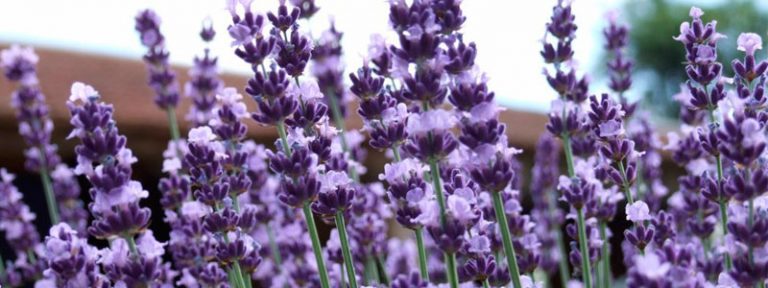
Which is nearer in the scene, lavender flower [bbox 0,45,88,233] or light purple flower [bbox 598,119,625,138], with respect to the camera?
light purple flower [bbox 598,119,625,138]

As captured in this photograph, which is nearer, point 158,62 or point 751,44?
point 751,44

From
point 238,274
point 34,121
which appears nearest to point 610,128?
point 238,274

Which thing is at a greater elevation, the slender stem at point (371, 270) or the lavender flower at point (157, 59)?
the lavender flower at point (157, 59)

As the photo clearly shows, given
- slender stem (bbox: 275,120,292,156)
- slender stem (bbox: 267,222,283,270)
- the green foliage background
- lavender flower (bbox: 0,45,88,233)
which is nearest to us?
slender stem (bbox: 275,120,292,156)

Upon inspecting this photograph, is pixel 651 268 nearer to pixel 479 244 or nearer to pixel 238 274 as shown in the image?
pixel 479 244

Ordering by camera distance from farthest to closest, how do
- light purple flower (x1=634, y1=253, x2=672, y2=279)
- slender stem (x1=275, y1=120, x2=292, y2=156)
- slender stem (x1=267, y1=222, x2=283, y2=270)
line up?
1. slender stem (x1=267, y1=222, x2=283, y2=270)
2. slender stem (x1=275, y1=120, x2=292, y2=156)
3. light purple flower (x1=634, y1=253, x2=672, y2=279)

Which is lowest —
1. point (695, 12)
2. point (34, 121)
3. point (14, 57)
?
point (695, 12)

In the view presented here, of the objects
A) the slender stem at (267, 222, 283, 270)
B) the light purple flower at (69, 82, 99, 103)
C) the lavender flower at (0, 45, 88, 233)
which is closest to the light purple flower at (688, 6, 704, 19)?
the light purple flower at (69, 82, 99, 103)

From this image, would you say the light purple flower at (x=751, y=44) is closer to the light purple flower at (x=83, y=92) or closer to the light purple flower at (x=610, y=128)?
the light purple flower at (x=610, y=128)

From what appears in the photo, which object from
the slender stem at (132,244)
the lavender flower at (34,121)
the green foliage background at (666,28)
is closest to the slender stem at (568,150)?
the slender stem at (132,244)

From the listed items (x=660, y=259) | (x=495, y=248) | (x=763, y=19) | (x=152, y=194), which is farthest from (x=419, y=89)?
(x=763, y=19)

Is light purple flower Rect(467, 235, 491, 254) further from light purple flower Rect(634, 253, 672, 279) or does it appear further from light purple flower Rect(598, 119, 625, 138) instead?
light purple flower Rect(634, 253, 672, 279)

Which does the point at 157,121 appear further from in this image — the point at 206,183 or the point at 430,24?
the point at 430,24
